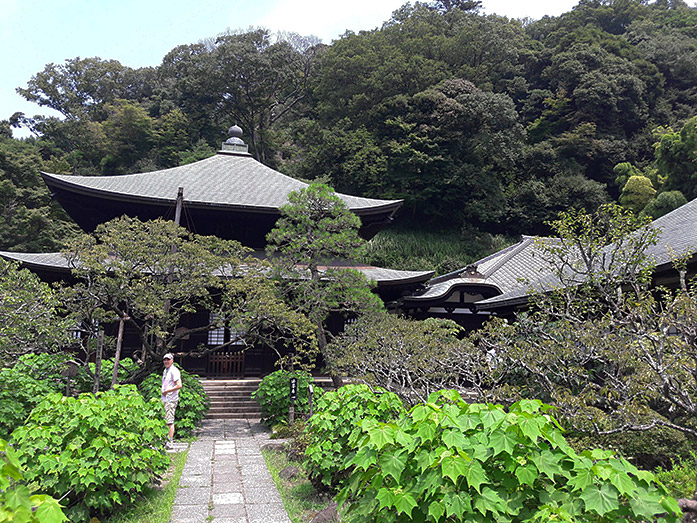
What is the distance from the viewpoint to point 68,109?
45.2m

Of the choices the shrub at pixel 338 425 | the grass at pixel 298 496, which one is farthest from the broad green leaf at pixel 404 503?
the grass at pixel 298 496

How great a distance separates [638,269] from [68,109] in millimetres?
51027

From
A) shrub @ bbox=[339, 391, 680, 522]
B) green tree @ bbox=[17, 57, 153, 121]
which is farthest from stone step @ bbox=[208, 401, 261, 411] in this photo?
green tree @ bbox=[17, 57, 153, 121]

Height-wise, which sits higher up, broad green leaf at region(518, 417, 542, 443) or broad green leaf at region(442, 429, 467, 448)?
broad green leaf at region(518, 417, 542, 443)

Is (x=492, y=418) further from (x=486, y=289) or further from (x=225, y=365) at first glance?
(x=486, y=289)

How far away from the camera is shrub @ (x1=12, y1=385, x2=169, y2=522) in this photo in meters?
4.43

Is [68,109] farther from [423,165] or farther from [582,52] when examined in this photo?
[582,52]

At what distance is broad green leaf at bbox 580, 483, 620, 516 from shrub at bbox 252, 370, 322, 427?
7925 millimetres

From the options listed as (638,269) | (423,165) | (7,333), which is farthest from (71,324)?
(423,165)

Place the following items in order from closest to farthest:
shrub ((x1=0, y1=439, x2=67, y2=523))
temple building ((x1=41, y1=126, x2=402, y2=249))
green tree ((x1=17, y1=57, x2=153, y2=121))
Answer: shrub ((x1=0, y1=439, x2=67, y2=523)), temple building ((x1=41, y1=126, x2=402, y2=249)), green tree ((x1=17, y1=57, x2=153, y2=121))

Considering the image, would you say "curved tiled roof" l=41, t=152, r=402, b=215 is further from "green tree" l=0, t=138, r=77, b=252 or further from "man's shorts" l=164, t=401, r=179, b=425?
"green tree" l=0, t=138, r=77, b=252

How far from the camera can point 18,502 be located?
197 cm

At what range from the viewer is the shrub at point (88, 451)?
443 centimetres

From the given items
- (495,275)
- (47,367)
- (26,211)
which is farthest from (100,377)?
(26,211)
